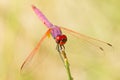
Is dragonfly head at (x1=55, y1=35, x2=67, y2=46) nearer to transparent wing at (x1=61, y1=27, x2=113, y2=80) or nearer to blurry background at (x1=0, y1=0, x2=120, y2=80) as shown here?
blurry background at (x1=0, y1=0, x2=120, y2=80)

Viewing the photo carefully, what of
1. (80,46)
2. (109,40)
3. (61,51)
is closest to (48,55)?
(80,46)

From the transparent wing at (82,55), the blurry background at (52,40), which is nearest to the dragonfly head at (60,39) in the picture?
the blurry background at (52,40)

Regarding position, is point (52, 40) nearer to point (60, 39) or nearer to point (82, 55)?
point (82, 55)

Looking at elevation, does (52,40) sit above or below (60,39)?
below

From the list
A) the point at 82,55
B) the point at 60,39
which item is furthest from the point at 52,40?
the point at 60,39

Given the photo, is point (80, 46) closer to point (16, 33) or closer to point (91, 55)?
point (91, 55)

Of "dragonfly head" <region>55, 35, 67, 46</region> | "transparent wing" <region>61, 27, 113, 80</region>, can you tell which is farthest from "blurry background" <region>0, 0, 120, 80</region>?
"dragonfly head" <region>55, 35, 67, 46</region>

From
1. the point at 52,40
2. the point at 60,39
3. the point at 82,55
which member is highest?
the point at 60,39

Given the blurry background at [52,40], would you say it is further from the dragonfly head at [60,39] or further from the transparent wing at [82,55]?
the dragonfly head at [60,39]

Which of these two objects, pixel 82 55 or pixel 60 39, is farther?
pixel 82 55
